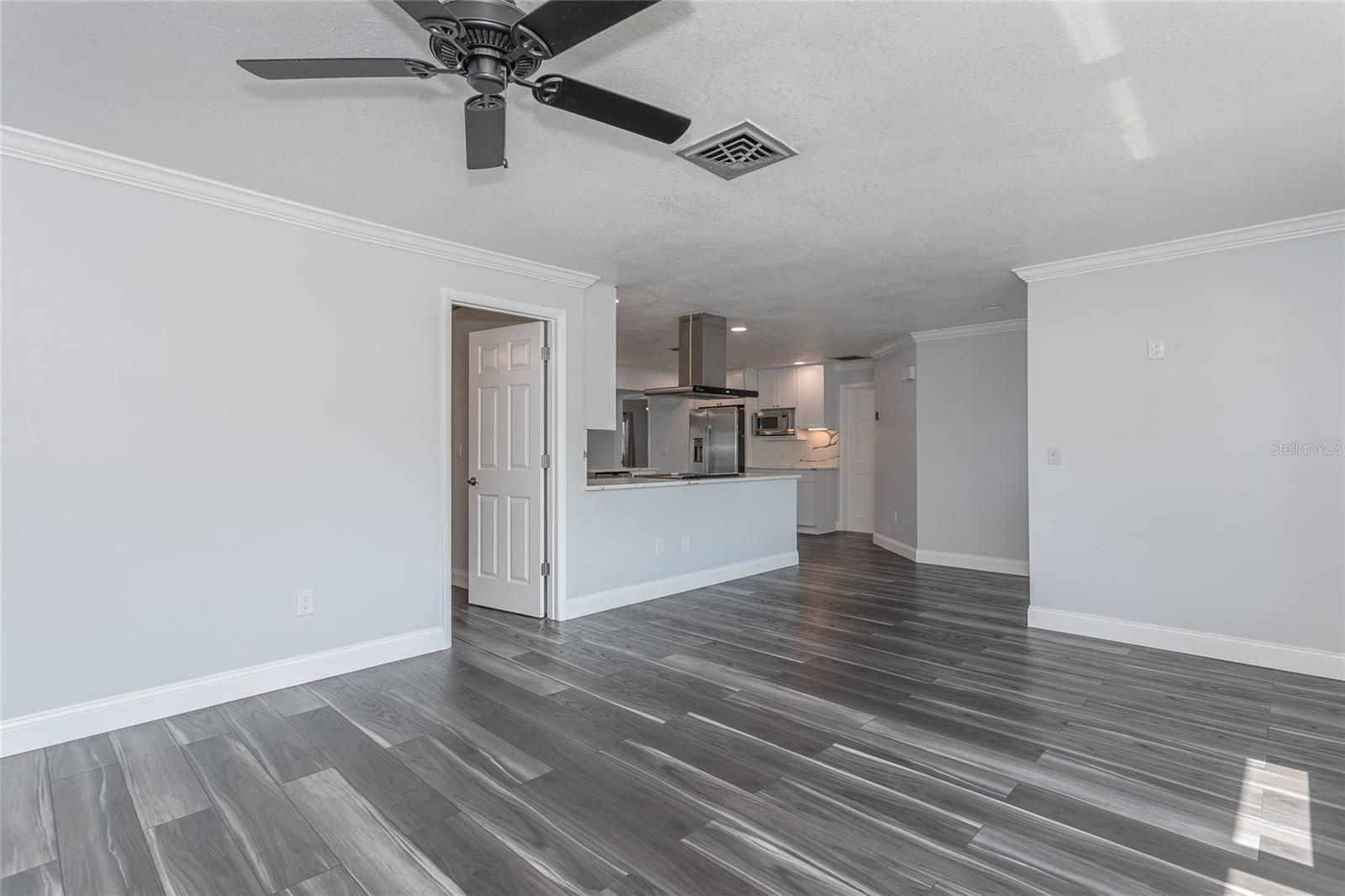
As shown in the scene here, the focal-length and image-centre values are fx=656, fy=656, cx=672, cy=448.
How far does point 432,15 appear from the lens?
59.2 inches

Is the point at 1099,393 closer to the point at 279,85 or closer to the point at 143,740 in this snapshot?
the point at 279,85

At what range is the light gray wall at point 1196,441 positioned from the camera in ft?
11.5

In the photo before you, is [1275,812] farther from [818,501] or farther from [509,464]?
[818,501]

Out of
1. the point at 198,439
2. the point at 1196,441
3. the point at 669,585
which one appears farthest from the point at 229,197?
the point at 1196,441

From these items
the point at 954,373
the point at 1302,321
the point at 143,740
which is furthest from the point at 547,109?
the point at 954,373

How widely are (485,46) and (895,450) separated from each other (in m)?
6.74

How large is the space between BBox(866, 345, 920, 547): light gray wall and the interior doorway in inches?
165

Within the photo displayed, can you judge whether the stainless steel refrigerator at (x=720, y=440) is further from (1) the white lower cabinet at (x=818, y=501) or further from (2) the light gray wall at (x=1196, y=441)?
(2) the light gray wall at (x=1196, y=441)

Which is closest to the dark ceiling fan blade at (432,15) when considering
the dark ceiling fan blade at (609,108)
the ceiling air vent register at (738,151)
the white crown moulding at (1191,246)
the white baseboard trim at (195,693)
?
the dark ceiling fan blade at (609,108)

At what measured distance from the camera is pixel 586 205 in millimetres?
3203

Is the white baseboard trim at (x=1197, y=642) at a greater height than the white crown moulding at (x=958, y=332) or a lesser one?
lesser

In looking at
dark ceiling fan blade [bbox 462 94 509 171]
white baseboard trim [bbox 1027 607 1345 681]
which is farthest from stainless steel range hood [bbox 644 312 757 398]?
dark ceiling fan blade [bbox 462 94 509 171]

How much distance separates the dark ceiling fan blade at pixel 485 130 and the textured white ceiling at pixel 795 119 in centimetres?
26

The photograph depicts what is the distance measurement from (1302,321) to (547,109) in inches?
159
